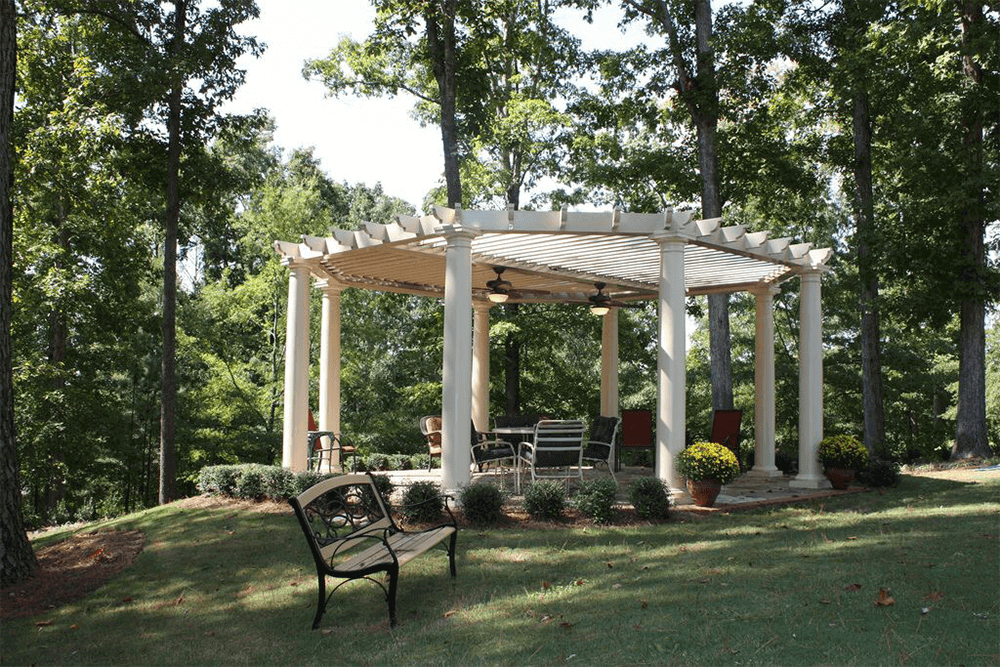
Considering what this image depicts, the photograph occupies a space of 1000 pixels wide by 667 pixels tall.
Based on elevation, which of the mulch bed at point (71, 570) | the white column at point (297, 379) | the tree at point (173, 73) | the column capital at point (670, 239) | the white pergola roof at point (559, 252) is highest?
the tree at point (173, 73)

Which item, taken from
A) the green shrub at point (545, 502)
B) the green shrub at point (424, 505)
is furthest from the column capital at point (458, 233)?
the green shrub at point (545, 502)

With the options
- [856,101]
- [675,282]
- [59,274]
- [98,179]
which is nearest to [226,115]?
[98,179]

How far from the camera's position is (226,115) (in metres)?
12.8

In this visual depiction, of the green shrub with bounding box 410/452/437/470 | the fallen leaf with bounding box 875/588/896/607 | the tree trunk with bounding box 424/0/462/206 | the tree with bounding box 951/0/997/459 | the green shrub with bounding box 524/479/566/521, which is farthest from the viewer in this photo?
the tree trunk with bounding box 424/0/462/206

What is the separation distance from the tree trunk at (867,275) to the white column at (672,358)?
8.08 metres

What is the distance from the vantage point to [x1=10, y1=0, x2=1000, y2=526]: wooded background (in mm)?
12453

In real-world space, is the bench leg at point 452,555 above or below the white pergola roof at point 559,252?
below

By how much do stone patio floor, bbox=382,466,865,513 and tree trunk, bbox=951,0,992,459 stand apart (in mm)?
4745

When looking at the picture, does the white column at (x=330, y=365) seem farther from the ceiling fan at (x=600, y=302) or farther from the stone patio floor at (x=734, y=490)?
the ceiling fan at (x=600, y=302)

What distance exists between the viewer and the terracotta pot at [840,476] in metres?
10.0

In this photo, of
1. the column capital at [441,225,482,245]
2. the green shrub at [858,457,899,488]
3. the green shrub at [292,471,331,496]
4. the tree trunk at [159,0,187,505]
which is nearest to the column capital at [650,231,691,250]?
the column capital at [441,225,482,245]

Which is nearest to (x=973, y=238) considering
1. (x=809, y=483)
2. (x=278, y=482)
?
(x=809, y=483)

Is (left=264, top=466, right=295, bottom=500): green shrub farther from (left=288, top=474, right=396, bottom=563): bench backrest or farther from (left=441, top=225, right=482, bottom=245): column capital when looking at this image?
(left=441, top=225, right=482, bottom=245): column capital

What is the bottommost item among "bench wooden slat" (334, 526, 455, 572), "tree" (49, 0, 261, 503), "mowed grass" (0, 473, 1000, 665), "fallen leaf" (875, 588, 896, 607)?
"mowed grass" (0, 473, 1000, 665)
